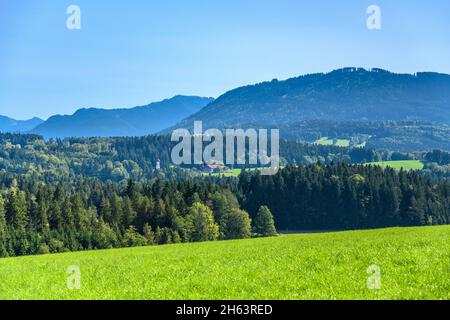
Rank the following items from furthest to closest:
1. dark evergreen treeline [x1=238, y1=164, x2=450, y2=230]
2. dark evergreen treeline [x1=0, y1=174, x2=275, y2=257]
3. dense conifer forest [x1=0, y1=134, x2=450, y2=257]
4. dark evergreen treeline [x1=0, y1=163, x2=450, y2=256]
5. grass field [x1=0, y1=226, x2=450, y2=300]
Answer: dark evergreen treeline [x1=238, y1=164, x2=450, y2=230], dark evergreen treeline [x1=0, y1=163, x2=450, y2=256], dense conifer forest [x1=0, y1=134, x2=450, y2=257], dark evergreen treeline [x1=0, y1=174, x2=275, y2=257], grass field [x1=0, y1=226, x2=450, y2=300]

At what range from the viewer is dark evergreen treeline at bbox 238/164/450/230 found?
17138 cm

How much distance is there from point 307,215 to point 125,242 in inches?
3233

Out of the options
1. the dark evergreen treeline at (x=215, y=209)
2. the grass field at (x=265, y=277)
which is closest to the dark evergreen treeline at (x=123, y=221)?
the dark evergreen treeline at (x=215, y=209)

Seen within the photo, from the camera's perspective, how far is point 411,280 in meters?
21.8

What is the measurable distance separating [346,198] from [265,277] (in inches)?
6279

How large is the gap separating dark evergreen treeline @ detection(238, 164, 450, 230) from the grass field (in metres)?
143

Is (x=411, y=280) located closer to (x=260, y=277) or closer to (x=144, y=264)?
(x=260, y=277)

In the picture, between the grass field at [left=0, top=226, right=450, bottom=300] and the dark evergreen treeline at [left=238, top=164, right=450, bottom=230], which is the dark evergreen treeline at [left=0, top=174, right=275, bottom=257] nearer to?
the dark evergreen treeline at [left=238, top=164, right=450, bottom=230]

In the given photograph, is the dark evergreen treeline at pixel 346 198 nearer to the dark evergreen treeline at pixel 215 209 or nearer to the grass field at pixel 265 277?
the dark evergreen treeline at pixel 215 209

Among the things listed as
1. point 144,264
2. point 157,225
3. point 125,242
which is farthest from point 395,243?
point 157,225

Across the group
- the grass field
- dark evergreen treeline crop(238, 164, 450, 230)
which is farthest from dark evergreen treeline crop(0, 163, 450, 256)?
the grass field

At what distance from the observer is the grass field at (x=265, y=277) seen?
822 inches

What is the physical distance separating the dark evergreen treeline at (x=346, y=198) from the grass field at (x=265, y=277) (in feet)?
470

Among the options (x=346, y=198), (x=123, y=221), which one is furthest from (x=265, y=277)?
(x=346, y=198)
